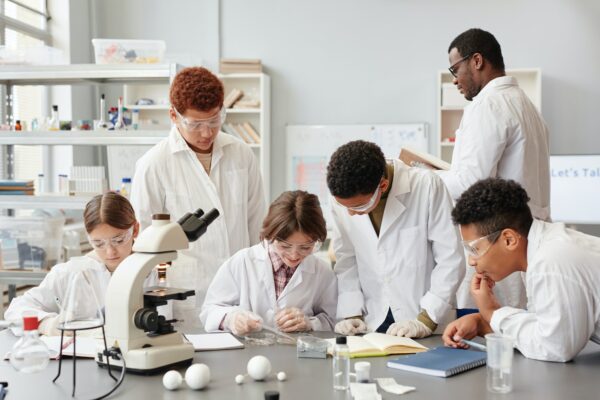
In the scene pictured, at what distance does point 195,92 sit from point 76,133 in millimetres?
1631

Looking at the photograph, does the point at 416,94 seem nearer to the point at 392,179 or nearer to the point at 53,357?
the point at 392,179

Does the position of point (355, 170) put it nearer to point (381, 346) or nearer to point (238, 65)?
point (381, 346)

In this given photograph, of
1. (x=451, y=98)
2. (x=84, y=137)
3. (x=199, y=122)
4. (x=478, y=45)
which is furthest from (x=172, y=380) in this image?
(x=451, y=98)

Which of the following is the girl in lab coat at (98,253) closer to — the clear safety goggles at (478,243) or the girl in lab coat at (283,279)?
the girl in lab coat at (283,279)

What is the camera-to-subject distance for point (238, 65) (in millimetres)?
5816

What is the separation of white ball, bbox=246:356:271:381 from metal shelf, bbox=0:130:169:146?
2.23 metres

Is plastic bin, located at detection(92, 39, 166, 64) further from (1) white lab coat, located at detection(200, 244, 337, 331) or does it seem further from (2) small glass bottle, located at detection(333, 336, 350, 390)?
(2) small glass bottle, located at detection(333, 336, 350, 390)

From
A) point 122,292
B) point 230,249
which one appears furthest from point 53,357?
point 230,249

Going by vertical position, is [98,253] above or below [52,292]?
above

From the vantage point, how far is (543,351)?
1801mm

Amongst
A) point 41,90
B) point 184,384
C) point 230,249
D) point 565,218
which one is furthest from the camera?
point 41,90

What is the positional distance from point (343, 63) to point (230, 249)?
3.56m

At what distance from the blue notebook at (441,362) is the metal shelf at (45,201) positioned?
8.42 feet

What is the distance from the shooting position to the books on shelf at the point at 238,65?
19.1 ft
